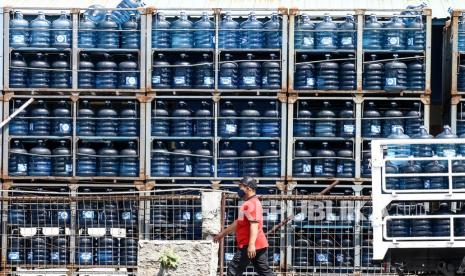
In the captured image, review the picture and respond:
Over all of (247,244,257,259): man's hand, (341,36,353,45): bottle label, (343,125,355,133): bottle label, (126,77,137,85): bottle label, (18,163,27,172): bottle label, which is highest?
(341,36,353,45): bottle label

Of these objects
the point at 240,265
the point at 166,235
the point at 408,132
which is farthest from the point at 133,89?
the point at 240,265

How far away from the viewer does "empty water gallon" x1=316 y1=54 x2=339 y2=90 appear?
19.8m

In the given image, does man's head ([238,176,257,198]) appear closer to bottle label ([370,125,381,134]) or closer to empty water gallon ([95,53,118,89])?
bottle label ([370,125,381,134])

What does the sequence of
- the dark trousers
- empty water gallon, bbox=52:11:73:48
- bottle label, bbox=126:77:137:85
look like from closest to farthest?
the dark trousers → bottle label, bbox=126:77:137:85 → empty water gallon, bbox=52:11:73:48

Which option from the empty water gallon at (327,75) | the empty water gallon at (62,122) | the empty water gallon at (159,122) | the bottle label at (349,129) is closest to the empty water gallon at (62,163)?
the empty water gallon at (62,122)

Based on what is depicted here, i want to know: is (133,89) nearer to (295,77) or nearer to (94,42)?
(94,42)

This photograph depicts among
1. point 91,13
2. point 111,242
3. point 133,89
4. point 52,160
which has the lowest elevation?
point 111,242

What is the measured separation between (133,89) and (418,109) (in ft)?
16.8

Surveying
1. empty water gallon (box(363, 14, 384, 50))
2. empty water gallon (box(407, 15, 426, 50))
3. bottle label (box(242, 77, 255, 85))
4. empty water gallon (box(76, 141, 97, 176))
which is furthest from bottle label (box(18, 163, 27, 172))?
empty water gallon (box(407, 15, 426, 50))

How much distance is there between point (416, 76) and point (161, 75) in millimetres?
4567

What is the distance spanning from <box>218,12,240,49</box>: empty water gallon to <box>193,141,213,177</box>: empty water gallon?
6.37 feet

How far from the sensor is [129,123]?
787 inches

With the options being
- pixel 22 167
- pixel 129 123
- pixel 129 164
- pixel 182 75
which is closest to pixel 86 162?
pixel 129 164

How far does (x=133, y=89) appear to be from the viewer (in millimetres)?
19953
